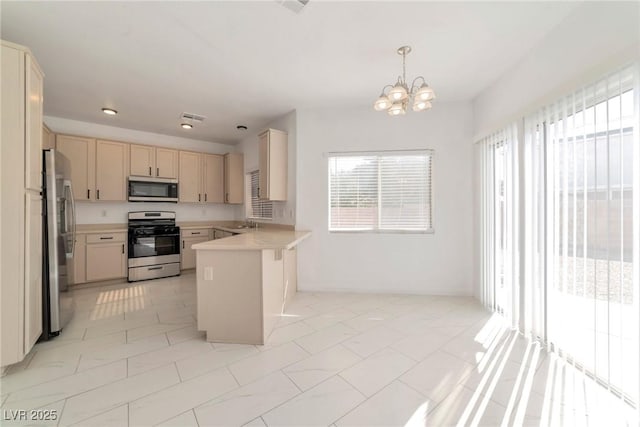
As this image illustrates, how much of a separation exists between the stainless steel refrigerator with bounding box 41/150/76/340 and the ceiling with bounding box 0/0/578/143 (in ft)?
3.43

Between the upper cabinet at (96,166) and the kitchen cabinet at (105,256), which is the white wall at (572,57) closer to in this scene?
the upper cabinet at (96,166)

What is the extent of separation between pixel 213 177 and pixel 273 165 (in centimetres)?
214

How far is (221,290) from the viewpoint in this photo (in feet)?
7.55

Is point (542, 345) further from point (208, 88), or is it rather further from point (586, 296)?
point (208, 88)

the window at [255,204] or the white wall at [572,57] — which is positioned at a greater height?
the white wall at [572,57]

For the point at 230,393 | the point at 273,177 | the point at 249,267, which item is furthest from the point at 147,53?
the point at 230,393

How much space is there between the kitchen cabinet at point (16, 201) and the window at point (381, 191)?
9.82 ft

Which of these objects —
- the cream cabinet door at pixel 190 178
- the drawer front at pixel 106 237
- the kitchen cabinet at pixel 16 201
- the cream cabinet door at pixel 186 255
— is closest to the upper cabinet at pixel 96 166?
the drawer front at pixel 106 237

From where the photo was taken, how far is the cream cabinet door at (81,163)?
3.87 m

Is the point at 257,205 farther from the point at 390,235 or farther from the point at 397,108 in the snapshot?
the point at 397,108

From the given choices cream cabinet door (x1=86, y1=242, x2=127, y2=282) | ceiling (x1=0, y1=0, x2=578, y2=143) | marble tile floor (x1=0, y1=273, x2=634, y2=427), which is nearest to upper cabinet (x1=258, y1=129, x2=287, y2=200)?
ceiling (x1=0, y1=0, x2=578, y2=143)

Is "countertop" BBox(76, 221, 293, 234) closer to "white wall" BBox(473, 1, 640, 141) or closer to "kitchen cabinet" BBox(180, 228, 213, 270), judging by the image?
"kitchen cabinet" BBox(180, 228, 213, 270)

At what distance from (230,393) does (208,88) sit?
3147mm

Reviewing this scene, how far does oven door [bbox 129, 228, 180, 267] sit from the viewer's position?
→ 4.29 meters
